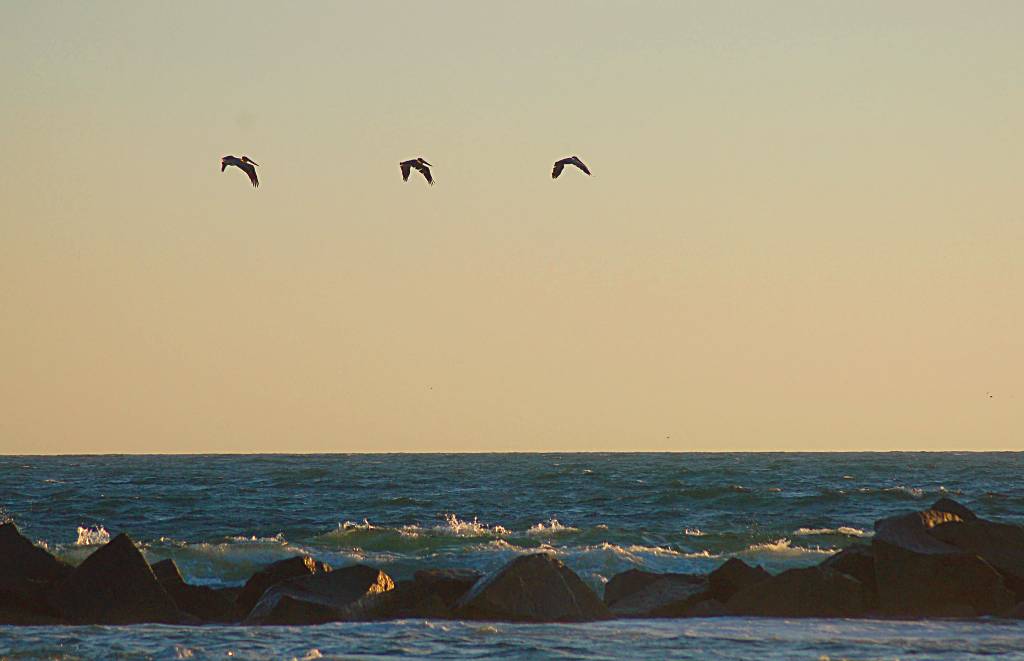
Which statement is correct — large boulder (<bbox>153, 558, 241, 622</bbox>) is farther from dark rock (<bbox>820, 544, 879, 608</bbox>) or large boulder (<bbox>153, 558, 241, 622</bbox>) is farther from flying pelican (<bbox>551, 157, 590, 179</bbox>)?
flying pelican (<bbox>551, 157, 590, 179</bbox>)

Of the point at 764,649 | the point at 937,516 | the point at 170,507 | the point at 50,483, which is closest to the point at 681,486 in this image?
the point at 170,507

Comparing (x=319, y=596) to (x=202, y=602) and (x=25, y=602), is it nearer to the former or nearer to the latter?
(x=202, y=602)

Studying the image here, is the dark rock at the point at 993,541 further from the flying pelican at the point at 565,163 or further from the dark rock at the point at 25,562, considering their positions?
the dark rock at the point at 25,562

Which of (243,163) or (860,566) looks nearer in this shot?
(860,566)

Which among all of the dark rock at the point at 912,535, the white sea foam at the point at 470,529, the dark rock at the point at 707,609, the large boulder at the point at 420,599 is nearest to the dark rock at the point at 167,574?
the large boulder at the point at 420,599

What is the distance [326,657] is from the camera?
673 inches

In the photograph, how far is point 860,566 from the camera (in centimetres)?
2109

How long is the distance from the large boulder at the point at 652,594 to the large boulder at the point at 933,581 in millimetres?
2338

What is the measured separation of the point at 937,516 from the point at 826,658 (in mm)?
5450

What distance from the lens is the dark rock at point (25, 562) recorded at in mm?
20875

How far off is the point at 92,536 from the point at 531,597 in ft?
55.2

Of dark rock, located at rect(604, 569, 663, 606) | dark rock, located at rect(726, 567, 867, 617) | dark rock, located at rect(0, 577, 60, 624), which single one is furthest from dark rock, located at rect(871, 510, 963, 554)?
dark rock, located at rect(0, 577, 60, 624)

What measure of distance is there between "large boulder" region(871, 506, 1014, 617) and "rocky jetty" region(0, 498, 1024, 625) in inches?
0.5

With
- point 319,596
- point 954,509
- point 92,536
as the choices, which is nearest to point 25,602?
point 319,596
